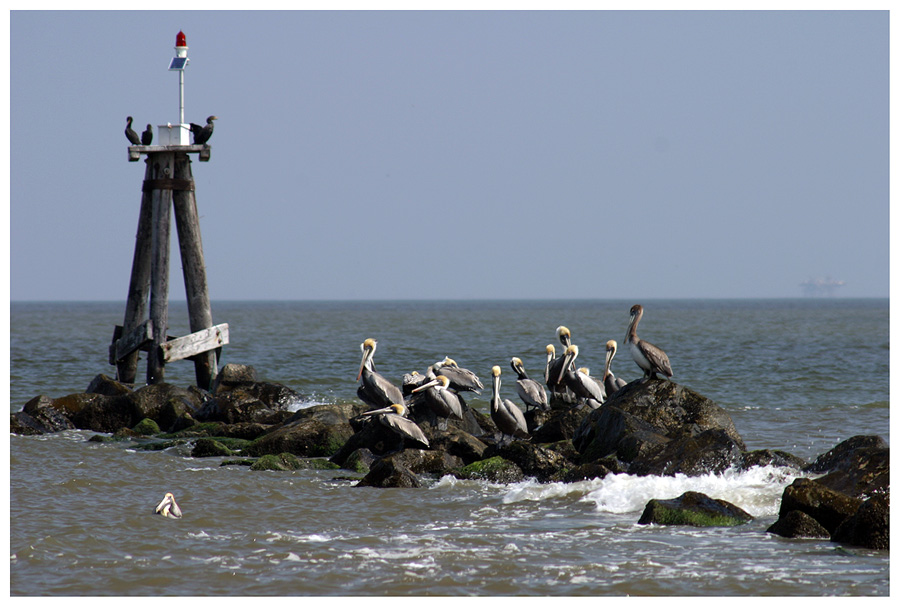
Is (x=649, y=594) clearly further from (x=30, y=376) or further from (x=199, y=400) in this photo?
(x=30, y=376)

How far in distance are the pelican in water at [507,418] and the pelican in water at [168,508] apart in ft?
15.5

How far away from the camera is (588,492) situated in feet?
30.5

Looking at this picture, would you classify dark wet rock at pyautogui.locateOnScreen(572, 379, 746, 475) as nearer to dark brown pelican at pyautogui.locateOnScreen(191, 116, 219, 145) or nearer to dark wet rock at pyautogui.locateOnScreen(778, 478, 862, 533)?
dark wet rock at pyautogui.locateOnScreen(778, 478, 862, 533)

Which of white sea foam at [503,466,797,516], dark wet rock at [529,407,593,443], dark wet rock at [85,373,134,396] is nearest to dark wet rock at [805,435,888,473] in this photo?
white sea foam at [503,466,797,516]

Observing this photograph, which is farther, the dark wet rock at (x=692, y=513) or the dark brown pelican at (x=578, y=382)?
the dark brown pelican at (x=578, y=382)

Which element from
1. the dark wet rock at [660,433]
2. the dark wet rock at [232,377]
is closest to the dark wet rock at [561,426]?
the dark wet rock at [660,433]

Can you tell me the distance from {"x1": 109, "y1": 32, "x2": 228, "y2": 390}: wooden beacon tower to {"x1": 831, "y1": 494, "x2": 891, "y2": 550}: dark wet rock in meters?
11.1

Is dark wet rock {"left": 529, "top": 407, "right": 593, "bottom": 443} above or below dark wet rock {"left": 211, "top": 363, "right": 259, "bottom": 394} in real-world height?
below

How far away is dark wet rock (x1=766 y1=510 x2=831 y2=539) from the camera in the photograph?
7.43 meters

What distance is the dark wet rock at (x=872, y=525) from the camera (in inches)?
274

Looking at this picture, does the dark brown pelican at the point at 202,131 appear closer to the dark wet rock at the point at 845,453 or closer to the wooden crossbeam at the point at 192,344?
the wooden crossbeam at the point at 192,344

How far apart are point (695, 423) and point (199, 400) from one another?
8.18m

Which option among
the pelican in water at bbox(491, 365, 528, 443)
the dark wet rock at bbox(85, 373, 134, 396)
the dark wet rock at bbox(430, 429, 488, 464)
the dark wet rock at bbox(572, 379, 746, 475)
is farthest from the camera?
the dark wet rock at bbox(85, 373, 134, 396)

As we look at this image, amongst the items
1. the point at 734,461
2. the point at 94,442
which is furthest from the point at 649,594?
the point at 94,442
